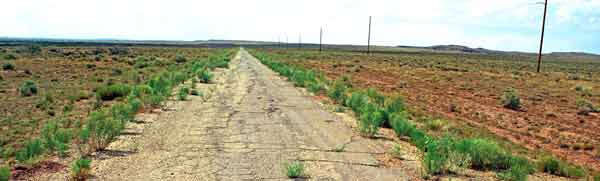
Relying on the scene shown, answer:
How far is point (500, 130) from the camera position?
15.7 metres

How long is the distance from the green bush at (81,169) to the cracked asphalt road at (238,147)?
0.44 feet

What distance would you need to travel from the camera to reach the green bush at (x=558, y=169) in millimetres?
8977

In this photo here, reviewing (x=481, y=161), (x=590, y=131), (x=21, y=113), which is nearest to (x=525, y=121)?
(x=590, y=131)

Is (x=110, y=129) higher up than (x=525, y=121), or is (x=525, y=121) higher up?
(x=110, y=129)

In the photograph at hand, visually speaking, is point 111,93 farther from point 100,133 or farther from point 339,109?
point 100,133

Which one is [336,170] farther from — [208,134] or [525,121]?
[525,121]

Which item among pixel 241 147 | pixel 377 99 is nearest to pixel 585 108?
pixel 377 99

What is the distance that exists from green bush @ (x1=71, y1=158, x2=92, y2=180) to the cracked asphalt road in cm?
14

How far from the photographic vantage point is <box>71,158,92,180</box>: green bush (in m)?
7.60

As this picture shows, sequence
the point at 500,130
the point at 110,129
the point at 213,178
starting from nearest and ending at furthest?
the point at 213,178 < the point at 110,129 < the point at 500,130

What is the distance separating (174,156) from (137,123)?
3986 millimetres

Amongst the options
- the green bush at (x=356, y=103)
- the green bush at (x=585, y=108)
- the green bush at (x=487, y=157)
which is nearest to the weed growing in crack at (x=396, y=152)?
the green bush at (x=487, y=157)

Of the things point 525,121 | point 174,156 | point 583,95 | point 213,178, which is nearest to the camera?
point 213,178

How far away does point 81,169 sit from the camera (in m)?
7.79
